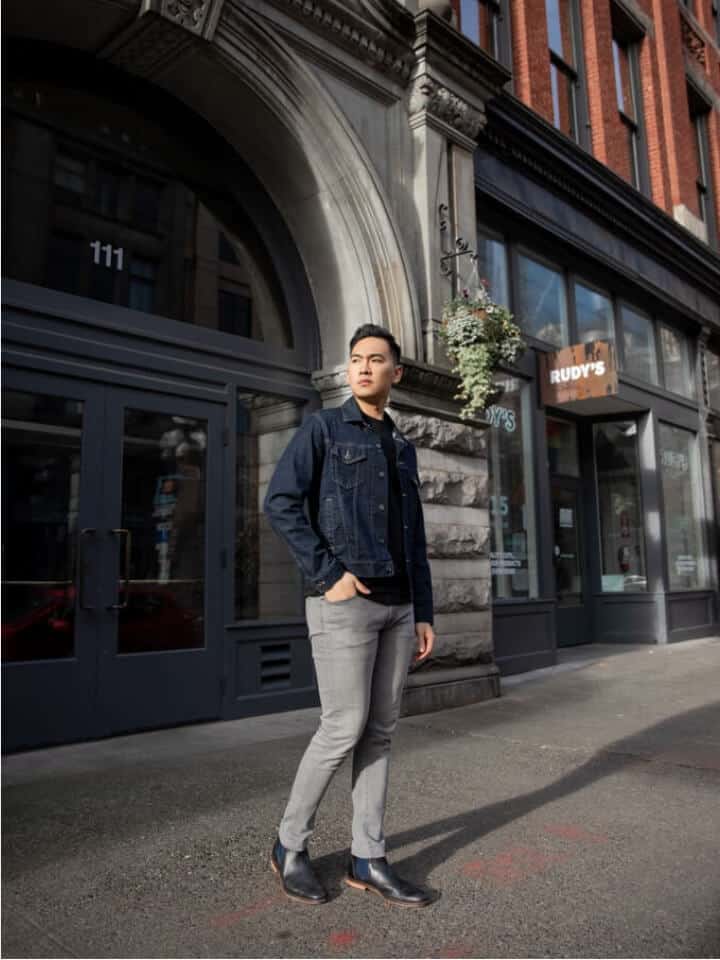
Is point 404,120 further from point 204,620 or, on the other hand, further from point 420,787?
point 420,787

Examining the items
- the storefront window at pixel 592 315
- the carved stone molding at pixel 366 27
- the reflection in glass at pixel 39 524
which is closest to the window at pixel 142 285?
the reflection in glass at pixel 39 524

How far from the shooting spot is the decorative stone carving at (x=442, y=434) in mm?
6984

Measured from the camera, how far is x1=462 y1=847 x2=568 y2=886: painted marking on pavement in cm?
311

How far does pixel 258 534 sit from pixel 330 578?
3.88 meters

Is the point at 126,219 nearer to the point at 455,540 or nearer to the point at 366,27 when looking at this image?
the point at 366,27

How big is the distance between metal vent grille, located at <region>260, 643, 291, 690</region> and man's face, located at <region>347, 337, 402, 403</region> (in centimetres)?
380

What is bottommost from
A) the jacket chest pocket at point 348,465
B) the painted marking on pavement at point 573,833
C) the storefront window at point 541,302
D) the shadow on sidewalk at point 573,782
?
the painted marking on pavement at point 573,833

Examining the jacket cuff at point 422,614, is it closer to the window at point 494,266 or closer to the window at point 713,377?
the window at point 494,266

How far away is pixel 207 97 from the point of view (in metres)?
6.49

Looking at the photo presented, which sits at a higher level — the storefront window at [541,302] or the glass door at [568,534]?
the storefront window at [541,302]

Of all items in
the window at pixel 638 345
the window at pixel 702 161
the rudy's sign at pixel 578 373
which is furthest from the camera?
the window at pixel 702 161

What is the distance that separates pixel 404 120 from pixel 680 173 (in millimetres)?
8859

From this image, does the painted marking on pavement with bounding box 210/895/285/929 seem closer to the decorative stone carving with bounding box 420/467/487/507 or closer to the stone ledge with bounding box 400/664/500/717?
the stone ledge with bounding box 400/664/500/717

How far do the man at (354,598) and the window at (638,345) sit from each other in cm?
980
